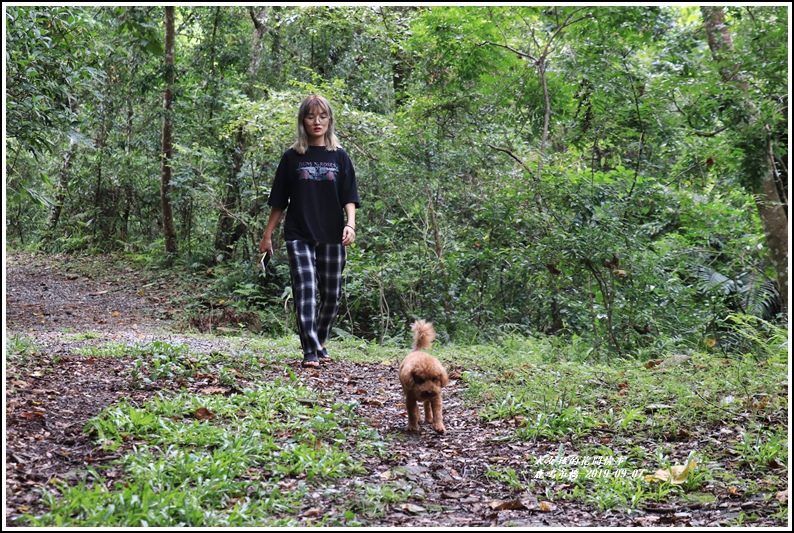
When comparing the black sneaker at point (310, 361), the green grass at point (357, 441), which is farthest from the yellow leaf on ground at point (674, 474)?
the black sneaker at point (310, 361)

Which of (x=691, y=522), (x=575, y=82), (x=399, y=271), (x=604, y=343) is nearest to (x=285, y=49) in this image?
(x=399, y=271)

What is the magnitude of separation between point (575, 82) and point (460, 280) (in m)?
3.49

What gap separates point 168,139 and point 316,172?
37.5 ft

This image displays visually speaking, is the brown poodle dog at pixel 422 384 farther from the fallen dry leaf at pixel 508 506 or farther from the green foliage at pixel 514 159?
the green foliage at pixel 514 159

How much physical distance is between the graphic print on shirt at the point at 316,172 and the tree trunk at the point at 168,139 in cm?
996

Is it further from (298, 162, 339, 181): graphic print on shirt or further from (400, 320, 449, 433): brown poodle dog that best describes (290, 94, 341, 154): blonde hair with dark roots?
(400, 320, 449, 433): brown poodle dog

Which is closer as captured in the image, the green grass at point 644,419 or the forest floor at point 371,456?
the forest floor at point 371,456

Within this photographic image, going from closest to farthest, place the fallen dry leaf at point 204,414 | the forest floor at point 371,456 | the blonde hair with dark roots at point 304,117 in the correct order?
the forest floor at point 371,456, the fallen dry leaf at point 204,414, the blonde hair with dark roots at point 304,117

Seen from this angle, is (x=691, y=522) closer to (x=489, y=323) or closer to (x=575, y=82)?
(x=575, y=82)

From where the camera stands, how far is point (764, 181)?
256 inches

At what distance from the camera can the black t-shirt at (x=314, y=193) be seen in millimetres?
6176

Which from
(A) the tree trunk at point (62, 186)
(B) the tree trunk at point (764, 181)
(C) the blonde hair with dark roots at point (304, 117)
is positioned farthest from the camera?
(A) the tree trunk at point (62, 186)

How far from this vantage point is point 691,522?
325cm

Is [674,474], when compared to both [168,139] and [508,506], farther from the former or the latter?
[168,139]
